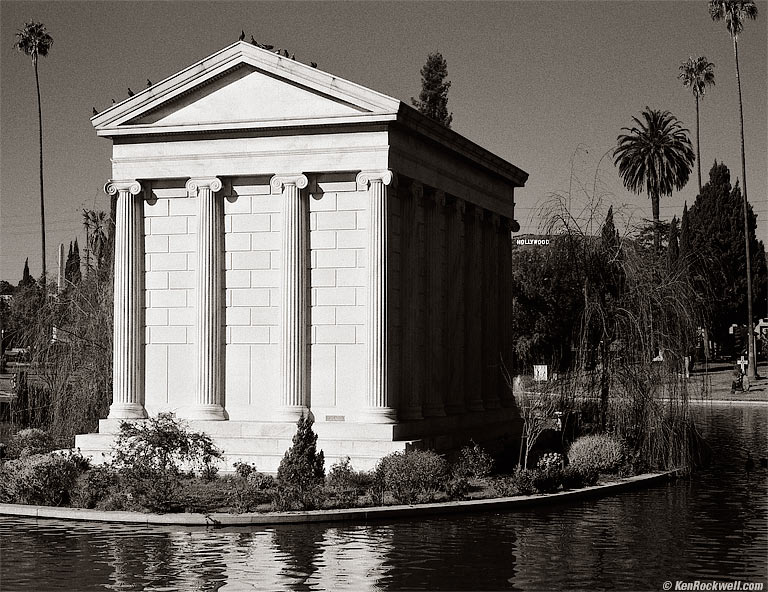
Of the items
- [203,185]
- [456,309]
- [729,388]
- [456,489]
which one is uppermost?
[203,185]

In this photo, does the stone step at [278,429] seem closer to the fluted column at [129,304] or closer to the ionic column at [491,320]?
the fluted column at [129,304]

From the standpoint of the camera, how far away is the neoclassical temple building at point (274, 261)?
29.8 meters

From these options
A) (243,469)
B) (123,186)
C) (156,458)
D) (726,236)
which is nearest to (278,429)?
(243,469)

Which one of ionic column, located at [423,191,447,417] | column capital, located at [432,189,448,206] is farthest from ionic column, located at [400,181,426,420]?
column capital, located at [432,189,448,206]

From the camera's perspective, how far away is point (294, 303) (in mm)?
30125

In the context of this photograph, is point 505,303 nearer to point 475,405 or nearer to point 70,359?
point 475,405

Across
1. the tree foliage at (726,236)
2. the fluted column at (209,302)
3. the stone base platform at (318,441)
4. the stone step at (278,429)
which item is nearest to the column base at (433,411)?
the stone base platform at (318,441)

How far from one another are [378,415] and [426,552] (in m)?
9.61

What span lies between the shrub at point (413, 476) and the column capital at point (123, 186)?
1088 centimetres

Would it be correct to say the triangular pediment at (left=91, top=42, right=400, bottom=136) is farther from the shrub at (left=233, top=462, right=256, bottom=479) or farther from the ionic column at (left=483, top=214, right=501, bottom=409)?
the ionic column at (left=483, top=214, right=501, bottom=409)

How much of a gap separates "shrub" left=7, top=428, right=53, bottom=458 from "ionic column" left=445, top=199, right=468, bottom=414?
11.6m

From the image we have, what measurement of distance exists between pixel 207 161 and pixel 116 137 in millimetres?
2875

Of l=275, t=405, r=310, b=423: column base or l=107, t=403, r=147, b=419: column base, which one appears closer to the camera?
l=275, t=405, r=310, b=423: column base

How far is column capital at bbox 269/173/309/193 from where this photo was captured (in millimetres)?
30266
